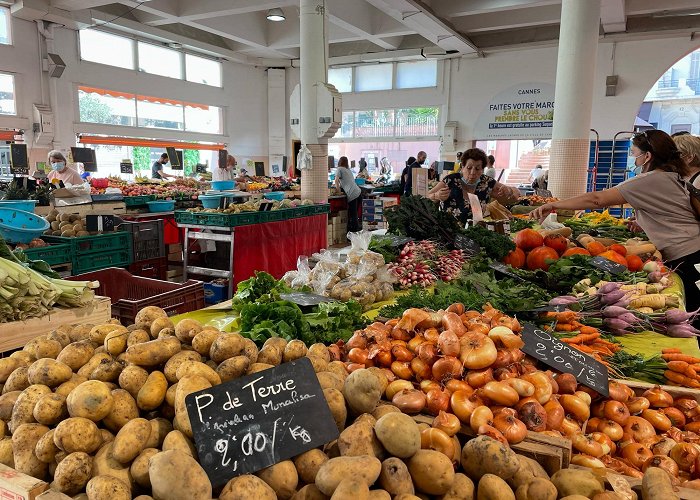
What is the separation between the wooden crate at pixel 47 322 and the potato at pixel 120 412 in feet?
5.44

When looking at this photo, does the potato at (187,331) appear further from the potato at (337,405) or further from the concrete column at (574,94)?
the concrete column at (574,94)

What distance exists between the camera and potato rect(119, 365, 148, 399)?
1386mm

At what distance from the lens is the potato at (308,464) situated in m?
1.23

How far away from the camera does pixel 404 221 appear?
420 cm

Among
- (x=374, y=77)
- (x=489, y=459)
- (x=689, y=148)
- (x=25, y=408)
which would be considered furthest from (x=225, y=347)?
(x=374, y=77)

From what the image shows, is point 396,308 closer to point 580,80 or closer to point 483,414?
point 483,414

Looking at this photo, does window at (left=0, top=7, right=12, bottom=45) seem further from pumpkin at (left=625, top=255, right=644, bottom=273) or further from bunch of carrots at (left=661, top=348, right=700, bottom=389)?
bunch of carrots at (left=661, top=348, right=700, bottom=389)

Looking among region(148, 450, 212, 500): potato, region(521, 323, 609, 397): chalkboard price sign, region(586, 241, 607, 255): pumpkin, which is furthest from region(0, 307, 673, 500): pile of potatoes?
region(586, 241, 607, 255): pumpkin

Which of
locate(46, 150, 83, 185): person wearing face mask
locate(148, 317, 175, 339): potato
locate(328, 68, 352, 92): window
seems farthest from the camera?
locate(328, 68, 352, 92): window

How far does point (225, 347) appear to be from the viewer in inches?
58.7

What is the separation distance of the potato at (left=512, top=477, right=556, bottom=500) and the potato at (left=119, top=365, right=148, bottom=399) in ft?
3.17

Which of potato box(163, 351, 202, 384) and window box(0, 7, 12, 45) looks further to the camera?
window box(0, 7, 12, 45)

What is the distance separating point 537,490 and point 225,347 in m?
0.86

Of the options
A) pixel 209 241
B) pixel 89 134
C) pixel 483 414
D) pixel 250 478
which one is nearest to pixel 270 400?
pixel 250 478
